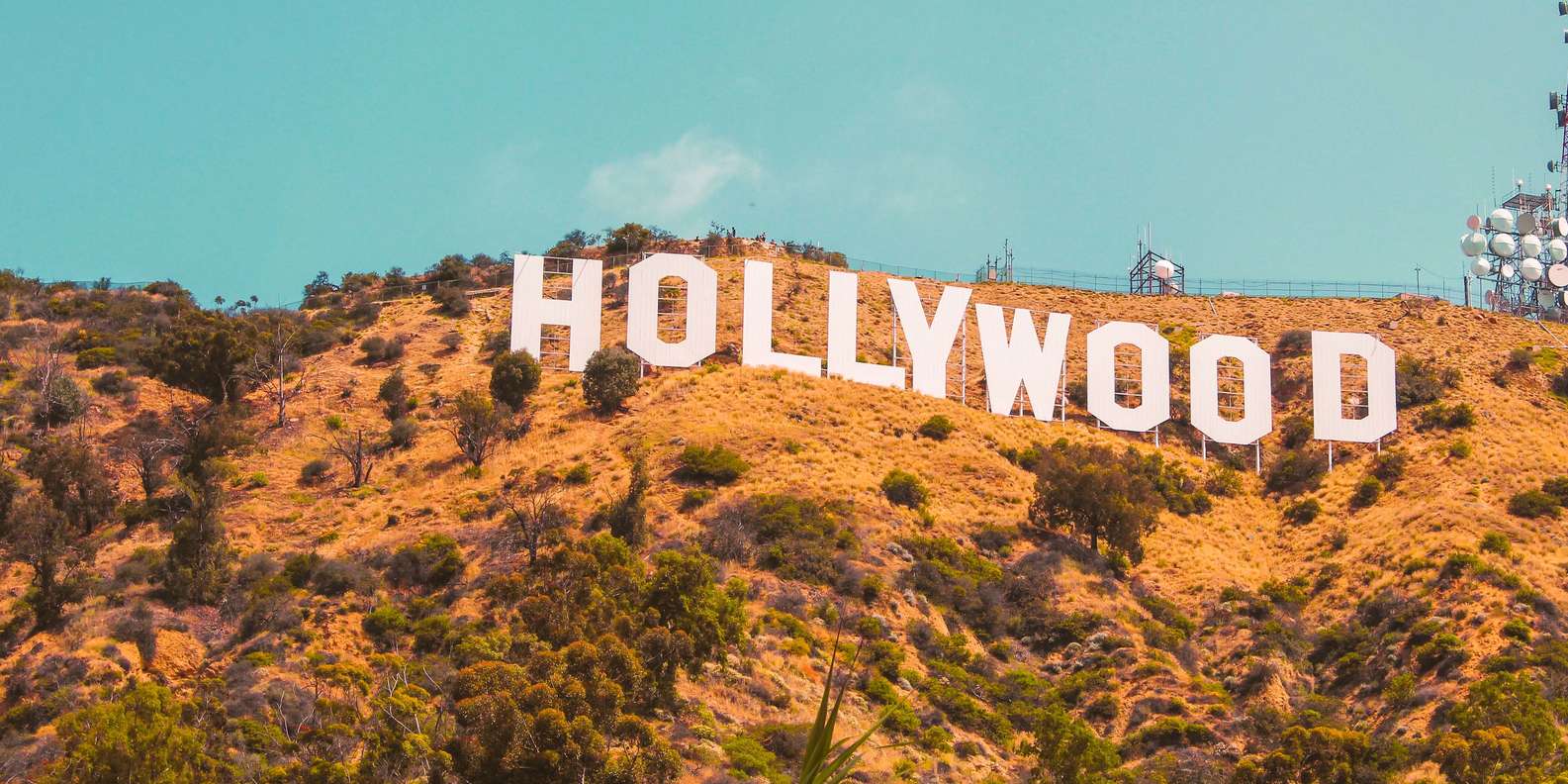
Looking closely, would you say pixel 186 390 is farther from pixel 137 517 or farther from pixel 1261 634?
pixel 1261 634

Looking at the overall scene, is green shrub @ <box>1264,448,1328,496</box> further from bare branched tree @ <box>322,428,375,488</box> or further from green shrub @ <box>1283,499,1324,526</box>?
bare branched tree @ <box>322,428,375,488</box>

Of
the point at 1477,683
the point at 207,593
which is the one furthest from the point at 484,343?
the point at 1477,683

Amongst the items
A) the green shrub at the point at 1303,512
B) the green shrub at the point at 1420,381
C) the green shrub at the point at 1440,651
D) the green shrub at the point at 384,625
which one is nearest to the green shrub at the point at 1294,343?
the green shrub at the point at 1420,381

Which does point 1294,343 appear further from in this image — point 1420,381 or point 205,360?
point 205,360

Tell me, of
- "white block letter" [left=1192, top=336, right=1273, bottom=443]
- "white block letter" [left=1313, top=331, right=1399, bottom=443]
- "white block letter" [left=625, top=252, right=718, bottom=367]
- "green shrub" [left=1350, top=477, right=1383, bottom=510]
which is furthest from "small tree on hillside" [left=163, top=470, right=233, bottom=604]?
"white block letter" [left=1313, top=331, right=1399, bottom=443]

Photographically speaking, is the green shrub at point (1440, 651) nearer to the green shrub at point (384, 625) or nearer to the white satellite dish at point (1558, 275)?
the green shrub at point (384, 625)

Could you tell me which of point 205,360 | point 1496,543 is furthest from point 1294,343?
point 205,360
